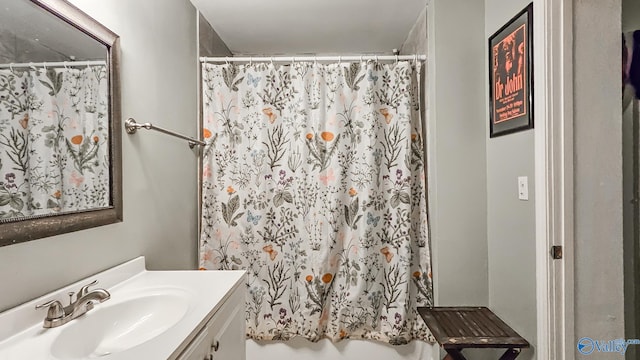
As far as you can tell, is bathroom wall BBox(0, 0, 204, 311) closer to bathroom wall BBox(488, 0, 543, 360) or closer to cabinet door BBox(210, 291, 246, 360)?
cabinet door BBox(210, 291, 246, 360)

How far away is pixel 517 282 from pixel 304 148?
1364 millimetres

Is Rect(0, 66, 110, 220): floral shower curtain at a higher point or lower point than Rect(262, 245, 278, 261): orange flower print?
higher

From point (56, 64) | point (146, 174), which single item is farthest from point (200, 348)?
point (56, 64)

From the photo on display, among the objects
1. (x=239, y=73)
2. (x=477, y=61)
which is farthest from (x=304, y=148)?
(x=477, y=61)

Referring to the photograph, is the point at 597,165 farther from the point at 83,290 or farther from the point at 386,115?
the point at 83,290

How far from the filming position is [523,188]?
1.43m

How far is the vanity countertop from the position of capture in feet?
2.52

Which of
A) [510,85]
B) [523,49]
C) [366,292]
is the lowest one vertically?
[366,292]

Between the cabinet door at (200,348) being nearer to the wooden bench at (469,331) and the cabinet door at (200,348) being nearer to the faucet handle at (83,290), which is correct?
the faucet handle at (83,290)

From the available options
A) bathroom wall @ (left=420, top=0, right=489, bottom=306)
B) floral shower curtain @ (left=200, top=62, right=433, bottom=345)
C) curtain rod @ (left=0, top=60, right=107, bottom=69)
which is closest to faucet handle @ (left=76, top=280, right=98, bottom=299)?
curtain rod @ (left=0, top=60, right=107, bottom=69)

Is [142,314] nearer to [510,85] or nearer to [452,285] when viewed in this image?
[452,285]

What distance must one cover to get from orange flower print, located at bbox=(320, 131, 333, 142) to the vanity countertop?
1.00 meters

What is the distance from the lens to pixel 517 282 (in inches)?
59.2

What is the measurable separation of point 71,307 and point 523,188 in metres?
1.80
